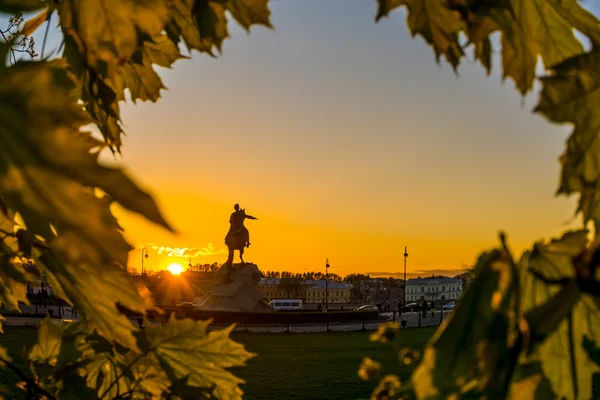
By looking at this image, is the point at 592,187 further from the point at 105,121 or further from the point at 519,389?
the point at 105,121

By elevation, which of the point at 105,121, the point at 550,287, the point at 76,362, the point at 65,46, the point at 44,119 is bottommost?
the point at 76,362

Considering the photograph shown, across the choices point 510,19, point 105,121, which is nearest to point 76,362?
point 105,121

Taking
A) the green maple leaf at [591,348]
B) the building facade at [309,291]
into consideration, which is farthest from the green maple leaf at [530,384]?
the building facade at [309,291]

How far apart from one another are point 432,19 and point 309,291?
331ft

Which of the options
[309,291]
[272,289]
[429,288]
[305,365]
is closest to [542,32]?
[305,365]

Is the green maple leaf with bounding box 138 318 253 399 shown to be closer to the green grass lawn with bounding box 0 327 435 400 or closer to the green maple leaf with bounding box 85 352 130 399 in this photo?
the green maple leaf with bounding box 85 352 130 399

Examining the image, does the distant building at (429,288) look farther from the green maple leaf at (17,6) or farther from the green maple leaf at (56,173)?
the green maple leaf at (56,173)

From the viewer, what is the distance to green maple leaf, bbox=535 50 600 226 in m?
0.75

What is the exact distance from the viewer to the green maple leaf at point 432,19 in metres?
1.00

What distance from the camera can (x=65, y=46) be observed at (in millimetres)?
1347

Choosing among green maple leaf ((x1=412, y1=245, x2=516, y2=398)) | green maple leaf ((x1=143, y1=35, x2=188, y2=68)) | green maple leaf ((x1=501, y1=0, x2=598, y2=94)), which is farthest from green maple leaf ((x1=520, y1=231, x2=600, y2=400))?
green maple leaf ((x1=143, y1=35, x2=188, y2=68))

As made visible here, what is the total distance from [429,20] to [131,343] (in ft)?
2.56

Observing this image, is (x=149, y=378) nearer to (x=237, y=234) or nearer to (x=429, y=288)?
(x=237, y=234)

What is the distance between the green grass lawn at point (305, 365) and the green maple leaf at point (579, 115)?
29.4ft
